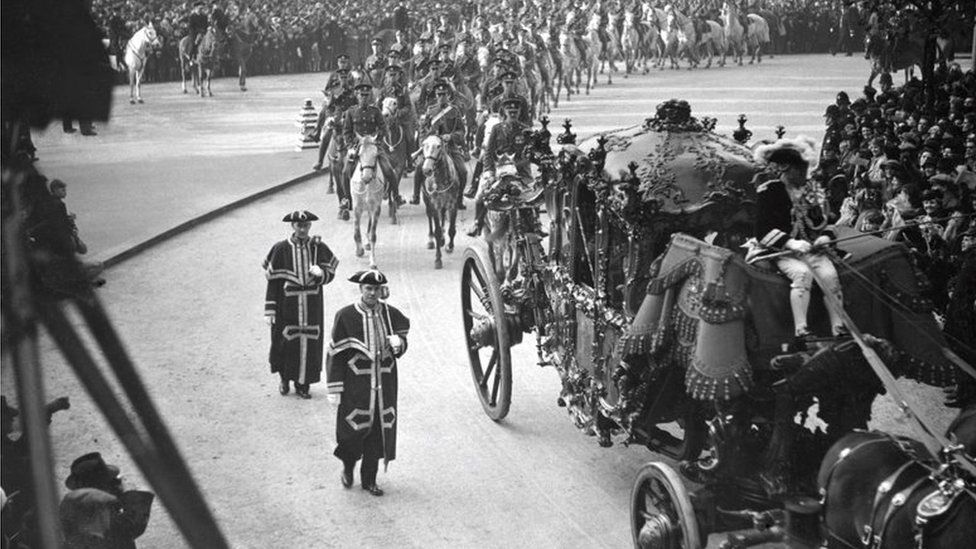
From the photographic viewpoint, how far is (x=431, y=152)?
16.3 metres

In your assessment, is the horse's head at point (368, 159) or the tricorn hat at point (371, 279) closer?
the tricorn hat at point (371, 279)

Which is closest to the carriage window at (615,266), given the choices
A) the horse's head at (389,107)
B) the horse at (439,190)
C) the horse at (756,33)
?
the horse at (439,190)

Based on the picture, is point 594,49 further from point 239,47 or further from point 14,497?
point 14,497

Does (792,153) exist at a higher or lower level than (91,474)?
higher

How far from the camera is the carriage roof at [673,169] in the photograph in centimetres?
699

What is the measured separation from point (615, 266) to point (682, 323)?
4.45 feet

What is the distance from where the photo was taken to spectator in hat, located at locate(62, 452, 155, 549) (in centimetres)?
486

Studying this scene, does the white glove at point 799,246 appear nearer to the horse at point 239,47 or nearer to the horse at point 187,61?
the horse at point 187,61

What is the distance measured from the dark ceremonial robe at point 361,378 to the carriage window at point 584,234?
1446 millimetres

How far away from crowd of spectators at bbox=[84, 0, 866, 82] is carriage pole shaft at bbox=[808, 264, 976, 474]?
109ft

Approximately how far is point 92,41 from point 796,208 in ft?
18.3

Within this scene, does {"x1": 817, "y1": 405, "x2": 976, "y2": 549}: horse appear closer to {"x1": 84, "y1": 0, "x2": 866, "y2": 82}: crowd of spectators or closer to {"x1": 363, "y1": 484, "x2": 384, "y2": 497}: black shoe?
{"x1": 363, "y1": 484, "x2": 384, "y2": 497}: black shoe

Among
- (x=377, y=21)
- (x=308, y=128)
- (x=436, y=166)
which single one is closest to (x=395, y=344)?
(x=436, y=166)

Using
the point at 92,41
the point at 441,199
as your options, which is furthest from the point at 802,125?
the point at 92,41
